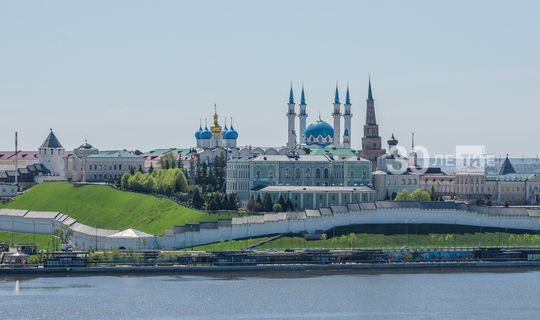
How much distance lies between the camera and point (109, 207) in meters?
138

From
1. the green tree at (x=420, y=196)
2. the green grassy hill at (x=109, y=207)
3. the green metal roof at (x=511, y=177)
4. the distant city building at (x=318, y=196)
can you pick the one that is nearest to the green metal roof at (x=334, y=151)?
the green metal roof at (x=511, y=177)

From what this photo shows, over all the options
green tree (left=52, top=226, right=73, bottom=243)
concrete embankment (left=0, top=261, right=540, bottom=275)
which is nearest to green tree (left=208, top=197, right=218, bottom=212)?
green tree (left=52, top=226, right=73, bottom=243)

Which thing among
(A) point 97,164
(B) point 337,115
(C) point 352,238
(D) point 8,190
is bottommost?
(C) point 352,238

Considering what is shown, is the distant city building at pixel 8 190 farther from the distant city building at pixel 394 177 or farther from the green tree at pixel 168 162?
the distant city building at pixel 394 177

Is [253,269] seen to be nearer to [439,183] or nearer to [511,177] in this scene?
[511,177]

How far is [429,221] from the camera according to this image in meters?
116

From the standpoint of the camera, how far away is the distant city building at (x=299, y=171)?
5502 inches

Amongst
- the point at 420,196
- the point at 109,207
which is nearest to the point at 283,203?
the point at 420,196

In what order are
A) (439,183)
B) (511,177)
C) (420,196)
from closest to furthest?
(420,196) → (511,177) → (439,183)

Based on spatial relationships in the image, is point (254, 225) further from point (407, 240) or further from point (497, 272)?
point (497, 272)

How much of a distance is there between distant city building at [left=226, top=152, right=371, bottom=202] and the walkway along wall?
Answer: 2342 cm

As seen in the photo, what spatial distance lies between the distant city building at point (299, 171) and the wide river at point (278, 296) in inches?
1736

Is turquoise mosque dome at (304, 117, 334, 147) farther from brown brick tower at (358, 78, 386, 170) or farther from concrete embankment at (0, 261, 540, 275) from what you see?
concrete embankment at (0, 261, 540, 275)

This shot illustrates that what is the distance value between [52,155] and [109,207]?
4499 cm
